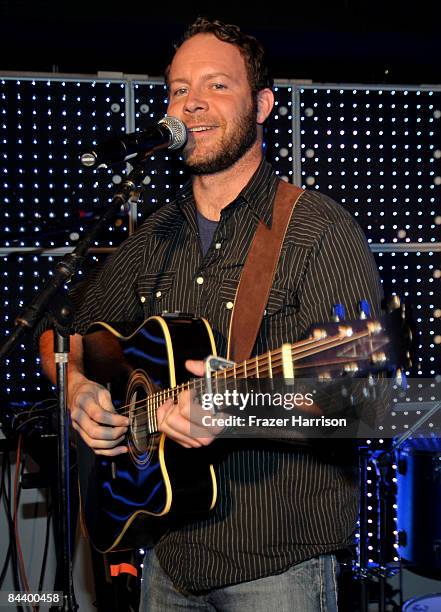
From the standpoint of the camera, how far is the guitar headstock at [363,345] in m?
1.87

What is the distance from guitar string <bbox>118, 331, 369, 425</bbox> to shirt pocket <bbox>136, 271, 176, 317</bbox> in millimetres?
348

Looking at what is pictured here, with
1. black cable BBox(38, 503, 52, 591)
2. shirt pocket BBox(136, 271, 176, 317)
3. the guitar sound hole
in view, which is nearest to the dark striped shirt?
shirt pocket BBox(136, 271, 176, 317)

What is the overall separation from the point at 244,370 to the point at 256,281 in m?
0.42

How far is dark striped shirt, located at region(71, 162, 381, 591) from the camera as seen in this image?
2326 mm

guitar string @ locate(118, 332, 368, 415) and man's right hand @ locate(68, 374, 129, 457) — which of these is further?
man's right hand @ locate(68, 374, 129, 457)

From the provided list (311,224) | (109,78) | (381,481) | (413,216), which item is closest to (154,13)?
(109,78)

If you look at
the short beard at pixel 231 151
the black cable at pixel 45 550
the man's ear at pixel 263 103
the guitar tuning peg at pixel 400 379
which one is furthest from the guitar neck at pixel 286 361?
the black cable at pixel 45 550

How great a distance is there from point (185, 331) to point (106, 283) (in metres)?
0.75

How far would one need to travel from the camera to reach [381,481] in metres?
4.52

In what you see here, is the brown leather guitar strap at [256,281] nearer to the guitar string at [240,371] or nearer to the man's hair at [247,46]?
the guitar string at [240,371]

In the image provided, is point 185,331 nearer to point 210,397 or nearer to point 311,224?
point 210,397

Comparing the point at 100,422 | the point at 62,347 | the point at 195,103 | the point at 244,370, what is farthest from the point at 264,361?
the point at 195,103

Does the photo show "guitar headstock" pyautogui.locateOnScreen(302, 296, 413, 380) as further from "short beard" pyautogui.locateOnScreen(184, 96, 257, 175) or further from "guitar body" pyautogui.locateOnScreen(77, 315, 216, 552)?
"short beard" pyautogui.locateOnScreen(184, 96, 257, 175)

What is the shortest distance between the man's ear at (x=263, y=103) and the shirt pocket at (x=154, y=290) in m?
0.66
